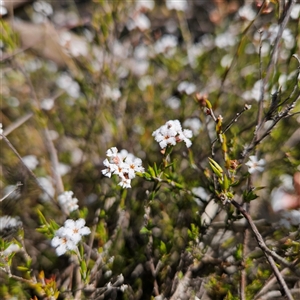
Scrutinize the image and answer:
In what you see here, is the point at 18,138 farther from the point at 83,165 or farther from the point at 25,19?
the point at 25,19

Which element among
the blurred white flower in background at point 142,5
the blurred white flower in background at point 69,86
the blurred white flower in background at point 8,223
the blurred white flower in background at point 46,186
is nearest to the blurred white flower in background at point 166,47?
the blurred white flower in background at point 142,5

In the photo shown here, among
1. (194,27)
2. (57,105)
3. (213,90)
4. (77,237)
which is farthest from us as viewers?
(194,27)

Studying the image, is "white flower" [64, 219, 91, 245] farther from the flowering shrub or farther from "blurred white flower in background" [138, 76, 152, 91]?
"blurred white flower in background" [138, 76, 152, 91]

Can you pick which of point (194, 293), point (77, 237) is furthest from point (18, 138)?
point (194, 293)

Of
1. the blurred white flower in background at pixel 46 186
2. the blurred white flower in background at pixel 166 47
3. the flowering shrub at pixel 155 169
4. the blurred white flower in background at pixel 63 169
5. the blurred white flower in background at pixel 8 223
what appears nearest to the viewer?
the flowering shrub at pixel 155 169

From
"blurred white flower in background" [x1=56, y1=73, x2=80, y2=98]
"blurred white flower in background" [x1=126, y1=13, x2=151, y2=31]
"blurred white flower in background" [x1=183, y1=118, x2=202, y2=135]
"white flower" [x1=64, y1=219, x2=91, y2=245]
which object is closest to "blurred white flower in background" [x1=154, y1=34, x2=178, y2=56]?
"blurred white flower in background" [x1=126, y1=13, x2=151, y2=31]

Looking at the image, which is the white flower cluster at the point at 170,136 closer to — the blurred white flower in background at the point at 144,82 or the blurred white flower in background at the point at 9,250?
the blurred white flower in background at the point at 9,250

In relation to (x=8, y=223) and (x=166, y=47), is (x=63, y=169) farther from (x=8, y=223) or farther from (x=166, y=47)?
(x=166, y=47)

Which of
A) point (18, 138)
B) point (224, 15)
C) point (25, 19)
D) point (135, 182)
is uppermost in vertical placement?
point (25, 19)

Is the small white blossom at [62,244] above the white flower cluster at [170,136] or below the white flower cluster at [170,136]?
below

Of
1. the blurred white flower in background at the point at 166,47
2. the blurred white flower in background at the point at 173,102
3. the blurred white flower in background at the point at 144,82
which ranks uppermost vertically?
the blurred white flower in background at the point at 166,47
